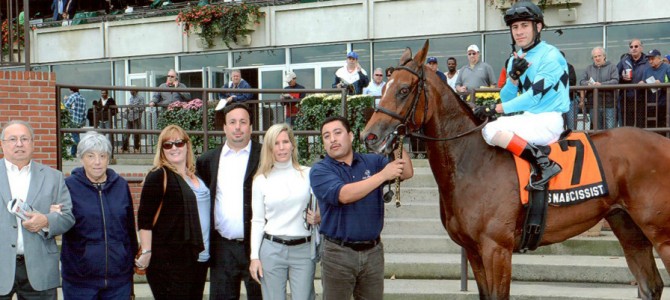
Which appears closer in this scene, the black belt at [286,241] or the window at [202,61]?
the black belt at [286,241]

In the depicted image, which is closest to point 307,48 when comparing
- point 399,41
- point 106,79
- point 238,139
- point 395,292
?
point 399,41

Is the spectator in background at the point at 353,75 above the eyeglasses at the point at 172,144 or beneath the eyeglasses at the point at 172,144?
above

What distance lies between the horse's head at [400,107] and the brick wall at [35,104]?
5.30 metres

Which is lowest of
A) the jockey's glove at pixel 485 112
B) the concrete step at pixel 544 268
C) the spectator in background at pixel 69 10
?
the concrete step at pixel 544 268

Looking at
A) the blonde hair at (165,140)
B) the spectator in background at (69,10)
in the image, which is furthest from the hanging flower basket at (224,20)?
the blonde hair at (165,140)

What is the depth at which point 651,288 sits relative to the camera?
21.3 ft

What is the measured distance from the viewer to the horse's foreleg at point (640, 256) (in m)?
6.51

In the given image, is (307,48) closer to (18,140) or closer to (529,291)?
(529,291)

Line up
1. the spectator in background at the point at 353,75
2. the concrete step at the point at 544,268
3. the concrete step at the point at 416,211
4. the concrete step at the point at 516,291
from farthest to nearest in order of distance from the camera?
the spectator in background at the point at 353,75, the concrete step at the point at 416,211, the concrete step at the point at 544,268, the concrete step at the point at 516,291

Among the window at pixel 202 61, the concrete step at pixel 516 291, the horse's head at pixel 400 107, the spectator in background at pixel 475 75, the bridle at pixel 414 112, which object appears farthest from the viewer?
the window at pixel 202 61

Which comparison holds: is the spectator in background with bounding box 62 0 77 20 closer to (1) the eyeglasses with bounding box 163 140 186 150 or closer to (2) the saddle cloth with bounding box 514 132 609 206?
(1) the eyeglasses with bounding box 163 140 186 150

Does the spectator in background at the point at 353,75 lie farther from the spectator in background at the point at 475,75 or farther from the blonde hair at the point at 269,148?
the blonde hair at the point at 269,148

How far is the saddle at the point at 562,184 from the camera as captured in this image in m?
5.99

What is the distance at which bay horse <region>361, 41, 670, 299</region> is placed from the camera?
19.2 feet
